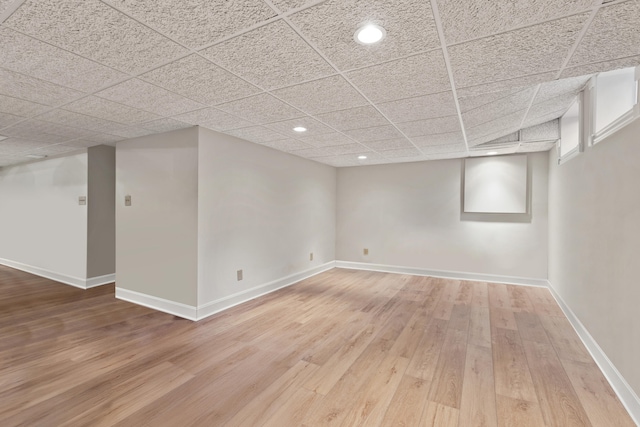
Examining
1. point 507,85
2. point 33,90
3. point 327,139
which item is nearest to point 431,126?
point 507,85

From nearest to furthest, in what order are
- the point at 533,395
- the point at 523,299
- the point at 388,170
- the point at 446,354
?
the point at 533,395, the point at 446,354, the point at 523,299, the point at 388,170

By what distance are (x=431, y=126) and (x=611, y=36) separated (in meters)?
1.77

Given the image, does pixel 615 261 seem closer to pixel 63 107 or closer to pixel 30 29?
pixel 30 29

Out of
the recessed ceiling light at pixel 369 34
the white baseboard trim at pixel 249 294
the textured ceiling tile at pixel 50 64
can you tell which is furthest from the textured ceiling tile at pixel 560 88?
the white baseboard trim at pixel 249 294

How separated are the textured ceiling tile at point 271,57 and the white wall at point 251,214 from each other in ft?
5.19

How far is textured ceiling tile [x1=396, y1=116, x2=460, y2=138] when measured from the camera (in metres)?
3.12

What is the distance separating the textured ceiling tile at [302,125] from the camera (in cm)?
314

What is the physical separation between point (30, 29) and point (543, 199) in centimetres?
613

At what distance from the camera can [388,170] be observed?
235 inches

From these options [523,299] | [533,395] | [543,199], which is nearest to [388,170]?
[543,199]

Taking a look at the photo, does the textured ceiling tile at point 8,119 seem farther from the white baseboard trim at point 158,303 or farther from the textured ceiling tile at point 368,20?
the textured ceiling tile at point 368,20

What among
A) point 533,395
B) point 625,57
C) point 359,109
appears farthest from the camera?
point 359,109

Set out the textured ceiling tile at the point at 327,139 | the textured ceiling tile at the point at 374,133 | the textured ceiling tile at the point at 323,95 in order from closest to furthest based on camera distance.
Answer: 1. the textured ceiling tile at the point at 323,95
2. the textured ceiling tile at the point at 374,133
3. the textured ceiling tile at the point at 327,139

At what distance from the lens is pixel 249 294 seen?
4.02 metres
